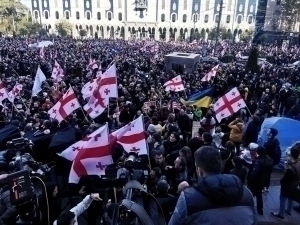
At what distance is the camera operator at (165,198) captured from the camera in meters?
3.74

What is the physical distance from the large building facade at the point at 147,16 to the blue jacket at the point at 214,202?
72.4 metres

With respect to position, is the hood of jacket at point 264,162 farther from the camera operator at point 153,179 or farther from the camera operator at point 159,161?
the camera operator at point 153,179

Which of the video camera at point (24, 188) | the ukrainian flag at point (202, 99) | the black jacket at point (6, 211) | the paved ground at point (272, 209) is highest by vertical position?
the video camera at point (24, 188)

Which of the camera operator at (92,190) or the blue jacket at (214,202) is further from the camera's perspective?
the camera operator at (92,190)

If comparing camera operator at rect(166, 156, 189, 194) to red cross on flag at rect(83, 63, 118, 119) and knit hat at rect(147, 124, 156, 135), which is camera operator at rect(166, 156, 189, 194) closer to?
knit hat at rect(147, 124, 156, 135)

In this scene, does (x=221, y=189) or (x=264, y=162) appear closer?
(x=221, y=189)

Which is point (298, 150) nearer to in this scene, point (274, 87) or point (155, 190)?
point (155, 190)

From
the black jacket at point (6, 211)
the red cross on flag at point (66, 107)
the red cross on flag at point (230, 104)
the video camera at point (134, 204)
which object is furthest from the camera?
the red cross on flag at point (230, 104)

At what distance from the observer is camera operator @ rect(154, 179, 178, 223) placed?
12.3 ft

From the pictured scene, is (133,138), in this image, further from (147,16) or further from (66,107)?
(147,16)

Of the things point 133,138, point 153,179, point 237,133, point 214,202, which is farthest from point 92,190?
point 237,133

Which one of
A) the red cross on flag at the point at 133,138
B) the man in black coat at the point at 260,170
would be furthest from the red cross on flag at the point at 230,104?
the red cross on flag at the point at 133,138

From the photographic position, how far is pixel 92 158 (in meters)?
4.26

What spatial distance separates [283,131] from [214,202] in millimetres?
5989
